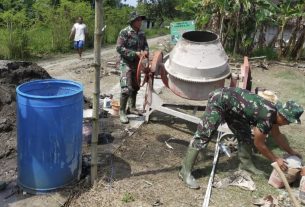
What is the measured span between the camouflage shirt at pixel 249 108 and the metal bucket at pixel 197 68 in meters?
1.02

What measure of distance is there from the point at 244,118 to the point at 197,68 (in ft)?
4.07

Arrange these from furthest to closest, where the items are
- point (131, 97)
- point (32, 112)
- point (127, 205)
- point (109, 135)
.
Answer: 1. point (131, 97)
2. point (109, 135)
3. point (127, 205)
4. point (32, 112)

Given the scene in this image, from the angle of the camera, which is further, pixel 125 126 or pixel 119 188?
pixel 125 126

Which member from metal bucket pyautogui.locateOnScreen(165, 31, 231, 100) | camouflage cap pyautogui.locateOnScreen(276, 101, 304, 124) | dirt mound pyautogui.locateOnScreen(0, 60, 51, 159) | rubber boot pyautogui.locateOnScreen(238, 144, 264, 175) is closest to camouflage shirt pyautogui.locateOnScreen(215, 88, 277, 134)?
camouflage cap pyautogui.locateOnScreen(276, 101, 304, 124)

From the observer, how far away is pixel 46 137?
12.8 ft

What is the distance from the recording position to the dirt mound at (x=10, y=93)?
551 centimetres

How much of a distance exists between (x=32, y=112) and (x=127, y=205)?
137cm

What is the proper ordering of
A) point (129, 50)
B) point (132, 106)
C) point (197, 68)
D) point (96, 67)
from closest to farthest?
1. point (96, 67)
2. point (197, 68)
3. point (129, 50)
4. point (132, 106)

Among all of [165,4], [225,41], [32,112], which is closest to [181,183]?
[32,112]

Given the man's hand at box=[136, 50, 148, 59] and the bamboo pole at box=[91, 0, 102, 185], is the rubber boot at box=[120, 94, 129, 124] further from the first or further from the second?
the bamboo pole at box=[91, 0, 102, 185]

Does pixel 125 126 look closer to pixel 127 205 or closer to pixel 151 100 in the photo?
pixel 151 100

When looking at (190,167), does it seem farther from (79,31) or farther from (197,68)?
(79,31)

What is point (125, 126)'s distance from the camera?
6527 mm

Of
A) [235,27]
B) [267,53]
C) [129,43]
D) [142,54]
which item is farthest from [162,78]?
[267,53]
